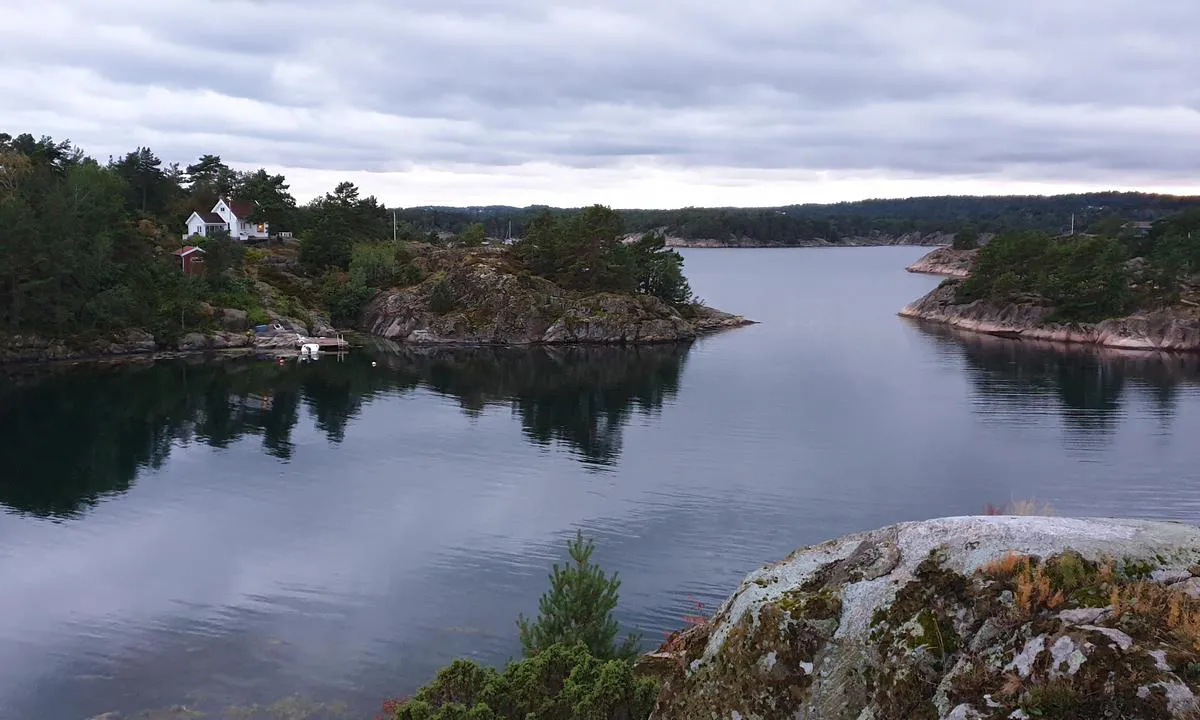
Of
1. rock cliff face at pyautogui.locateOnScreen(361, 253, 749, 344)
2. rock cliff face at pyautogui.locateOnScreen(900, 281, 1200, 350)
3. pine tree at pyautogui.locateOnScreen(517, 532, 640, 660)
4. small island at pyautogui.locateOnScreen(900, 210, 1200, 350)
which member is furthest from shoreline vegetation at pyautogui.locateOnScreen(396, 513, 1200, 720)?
small island at pyautogui.locateOnScreen(900, 210, 1200, 350)

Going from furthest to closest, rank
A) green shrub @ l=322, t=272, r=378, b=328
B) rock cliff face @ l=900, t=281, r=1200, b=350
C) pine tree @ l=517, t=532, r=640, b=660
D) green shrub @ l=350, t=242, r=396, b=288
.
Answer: green shrub @ l=350, t=242, r=396, b=288
green shrub @ l=322, t=272, r=378, b=328
rock cliff face @ l=900, t=281, r=1200, b=350
pine tree @ l=517, t=532, r=640, b=660

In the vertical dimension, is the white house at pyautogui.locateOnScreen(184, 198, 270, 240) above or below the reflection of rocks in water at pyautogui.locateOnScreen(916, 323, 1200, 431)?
above

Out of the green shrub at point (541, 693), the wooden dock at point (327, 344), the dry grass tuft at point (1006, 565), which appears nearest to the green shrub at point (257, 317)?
the wooden dock at point (327, 344)

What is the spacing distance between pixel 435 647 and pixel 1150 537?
2662 centimetres

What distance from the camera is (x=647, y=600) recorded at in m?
36.7

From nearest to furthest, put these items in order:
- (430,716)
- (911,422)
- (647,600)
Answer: (430,716)
(647,600)
(911,422)

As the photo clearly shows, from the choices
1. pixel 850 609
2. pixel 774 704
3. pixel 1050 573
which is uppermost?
pixel 1050 573

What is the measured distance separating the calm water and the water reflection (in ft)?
1.34

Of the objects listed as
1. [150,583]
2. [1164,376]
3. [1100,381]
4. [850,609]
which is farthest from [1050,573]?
[1164,376]

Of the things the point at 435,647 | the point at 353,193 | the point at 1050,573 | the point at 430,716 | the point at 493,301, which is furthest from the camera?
the point at 353,193

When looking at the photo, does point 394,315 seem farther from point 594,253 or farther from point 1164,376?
point 1164,376

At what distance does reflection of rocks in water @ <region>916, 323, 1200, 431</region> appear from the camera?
78.8 metres

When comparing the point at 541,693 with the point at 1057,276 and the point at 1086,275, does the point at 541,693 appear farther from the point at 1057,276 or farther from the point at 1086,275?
the point at 1057,276

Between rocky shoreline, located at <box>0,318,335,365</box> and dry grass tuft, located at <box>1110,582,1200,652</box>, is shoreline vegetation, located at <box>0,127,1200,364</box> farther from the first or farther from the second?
dry grass tuft, located at <box>1110,582,1200,652</box>
